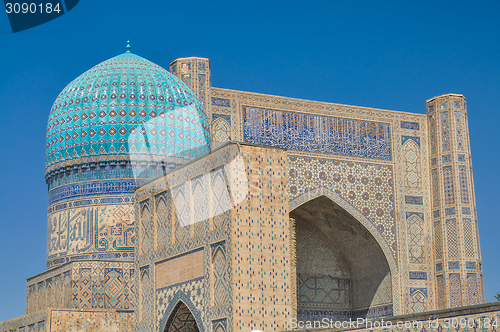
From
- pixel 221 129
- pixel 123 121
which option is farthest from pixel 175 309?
pixel 221 129

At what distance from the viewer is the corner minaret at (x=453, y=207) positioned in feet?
43.4

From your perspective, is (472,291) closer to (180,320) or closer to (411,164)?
(411,164)

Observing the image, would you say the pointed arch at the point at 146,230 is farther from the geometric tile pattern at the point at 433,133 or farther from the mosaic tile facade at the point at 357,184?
the geometric tile pattern at the point at 433,133

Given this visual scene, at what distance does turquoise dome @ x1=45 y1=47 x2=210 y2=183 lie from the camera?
10883mm

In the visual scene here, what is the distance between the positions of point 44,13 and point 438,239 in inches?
337

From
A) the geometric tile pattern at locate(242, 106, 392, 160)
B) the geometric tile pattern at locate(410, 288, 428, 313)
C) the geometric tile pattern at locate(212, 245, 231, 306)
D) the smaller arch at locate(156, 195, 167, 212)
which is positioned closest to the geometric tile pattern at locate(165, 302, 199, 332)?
the geometric tile pattern at locate(212, 245, 231, 306)

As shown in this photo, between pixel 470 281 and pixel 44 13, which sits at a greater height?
pixel 44 13

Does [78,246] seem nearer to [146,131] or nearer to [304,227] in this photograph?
[146,131]

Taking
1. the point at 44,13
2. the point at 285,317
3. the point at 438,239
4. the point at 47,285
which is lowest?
the point at 285,317

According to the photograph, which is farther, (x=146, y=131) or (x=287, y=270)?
(x=146, y=131)

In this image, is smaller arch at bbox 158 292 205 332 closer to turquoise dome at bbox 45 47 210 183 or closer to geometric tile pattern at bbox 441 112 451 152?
turquoise dome at bbox 45 47 210 183

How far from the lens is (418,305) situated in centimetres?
1322

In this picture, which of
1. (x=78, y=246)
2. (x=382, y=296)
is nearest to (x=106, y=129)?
(x=78, y=246)

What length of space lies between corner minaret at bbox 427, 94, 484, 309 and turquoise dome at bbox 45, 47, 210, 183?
447cm
